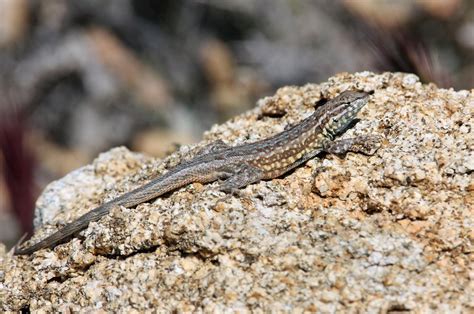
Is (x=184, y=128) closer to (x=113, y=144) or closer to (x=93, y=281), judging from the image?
(x=113, y=144)

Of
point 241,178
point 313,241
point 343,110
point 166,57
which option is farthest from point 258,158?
point 166,57

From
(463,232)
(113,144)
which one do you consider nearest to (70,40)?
(113,144)

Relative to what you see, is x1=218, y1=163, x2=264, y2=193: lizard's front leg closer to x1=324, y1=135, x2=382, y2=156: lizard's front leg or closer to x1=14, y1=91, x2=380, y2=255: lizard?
x1=14, y1=91, x2=380, y2=255: lizard

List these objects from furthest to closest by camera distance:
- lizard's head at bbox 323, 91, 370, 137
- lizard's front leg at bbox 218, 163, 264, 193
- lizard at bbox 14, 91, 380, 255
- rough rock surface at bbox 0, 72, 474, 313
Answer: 1. lizard's head at bbox 323, 91, 370, 137
2. lizard at bbox 14, 91, 380, 255
3. lizard's front leg at bbox 218, 163, 264, 193
4. rough rock surface at bbox 0, 72, 474, 313

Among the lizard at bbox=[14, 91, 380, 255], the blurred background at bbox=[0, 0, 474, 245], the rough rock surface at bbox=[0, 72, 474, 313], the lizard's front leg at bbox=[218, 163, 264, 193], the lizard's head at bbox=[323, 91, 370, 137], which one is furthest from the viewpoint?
the blurred background at bbox=[0, 0, 474, 245]

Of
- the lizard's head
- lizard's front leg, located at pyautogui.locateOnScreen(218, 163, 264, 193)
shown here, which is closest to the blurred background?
the lizard's head

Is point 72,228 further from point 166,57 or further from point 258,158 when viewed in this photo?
point 166,57
